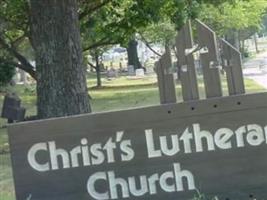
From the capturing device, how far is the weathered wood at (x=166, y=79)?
576 cm

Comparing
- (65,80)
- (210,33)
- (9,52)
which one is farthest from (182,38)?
(9,52)

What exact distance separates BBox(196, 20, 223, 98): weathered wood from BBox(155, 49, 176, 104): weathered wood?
0.94ft

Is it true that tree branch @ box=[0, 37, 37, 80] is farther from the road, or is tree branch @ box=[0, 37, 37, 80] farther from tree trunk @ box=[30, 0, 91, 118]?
tree trunk @ box=[30, 0, 91, 118]

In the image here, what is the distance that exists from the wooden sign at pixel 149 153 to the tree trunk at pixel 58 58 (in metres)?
2.47

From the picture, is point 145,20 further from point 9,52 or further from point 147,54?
point 147,54

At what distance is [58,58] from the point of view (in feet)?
26.1

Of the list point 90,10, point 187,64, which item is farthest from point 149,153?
point 90,10

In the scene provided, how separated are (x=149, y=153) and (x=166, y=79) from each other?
2.30 feet

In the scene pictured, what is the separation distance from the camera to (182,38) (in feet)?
19.0

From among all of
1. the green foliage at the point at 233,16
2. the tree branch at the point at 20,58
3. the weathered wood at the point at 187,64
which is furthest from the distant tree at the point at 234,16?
the weathered wood at the point at 187,64

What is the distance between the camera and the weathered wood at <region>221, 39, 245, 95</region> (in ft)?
18.6

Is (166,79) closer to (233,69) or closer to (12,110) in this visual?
(233,69)

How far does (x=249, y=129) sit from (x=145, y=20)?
1287 centimetres

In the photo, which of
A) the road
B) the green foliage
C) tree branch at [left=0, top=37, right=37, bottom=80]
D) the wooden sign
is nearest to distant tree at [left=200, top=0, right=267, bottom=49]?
A: the green foliage
